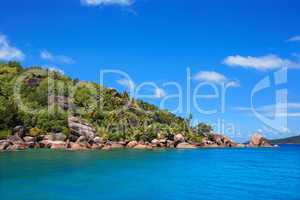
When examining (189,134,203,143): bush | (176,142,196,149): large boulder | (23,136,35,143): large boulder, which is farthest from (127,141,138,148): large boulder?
(189,134,203,143): bush

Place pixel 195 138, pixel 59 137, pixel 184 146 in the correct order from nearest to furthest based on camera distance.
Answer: pixel 59 137 → pixel 184 146 → pixel 195 138

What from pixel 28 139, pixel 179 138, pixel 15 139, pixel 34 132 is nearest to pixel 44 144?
pixel 28 139

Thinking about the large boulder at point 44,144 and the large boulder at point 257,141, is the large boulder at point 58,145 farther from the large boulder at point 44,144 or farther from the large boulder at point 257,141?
the large boulder at point 257,141

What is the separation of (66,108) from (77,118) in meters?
11.6

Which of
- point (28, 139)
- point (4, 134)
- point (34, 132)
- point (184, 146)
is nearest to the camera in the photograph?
point (4, 134)

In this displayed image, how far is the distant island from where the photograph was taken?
96188 millimetres

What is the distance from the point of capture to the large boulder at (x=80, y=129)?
103 meters

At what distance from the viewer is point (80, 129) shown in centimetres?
10338

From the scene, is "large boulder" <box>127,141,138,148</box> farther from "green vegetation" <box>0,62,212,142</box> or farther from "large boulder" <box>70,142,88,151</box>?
"large boulder" <box>70,142,88,151</box>

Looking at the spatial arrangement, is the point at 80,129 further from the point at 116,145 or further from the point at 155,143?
the point at 155,143

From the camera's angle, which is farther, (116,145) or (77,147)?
(116,145)

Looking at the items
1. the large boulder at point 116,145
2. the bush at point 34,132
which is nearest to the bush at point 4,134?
the bush at point 34,132

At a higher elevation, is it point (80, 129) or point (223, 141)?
point (80, 129)

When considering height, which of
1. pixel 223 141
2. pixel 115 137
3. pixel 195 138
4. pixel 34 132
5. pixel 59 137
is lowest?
pixel 223 141
